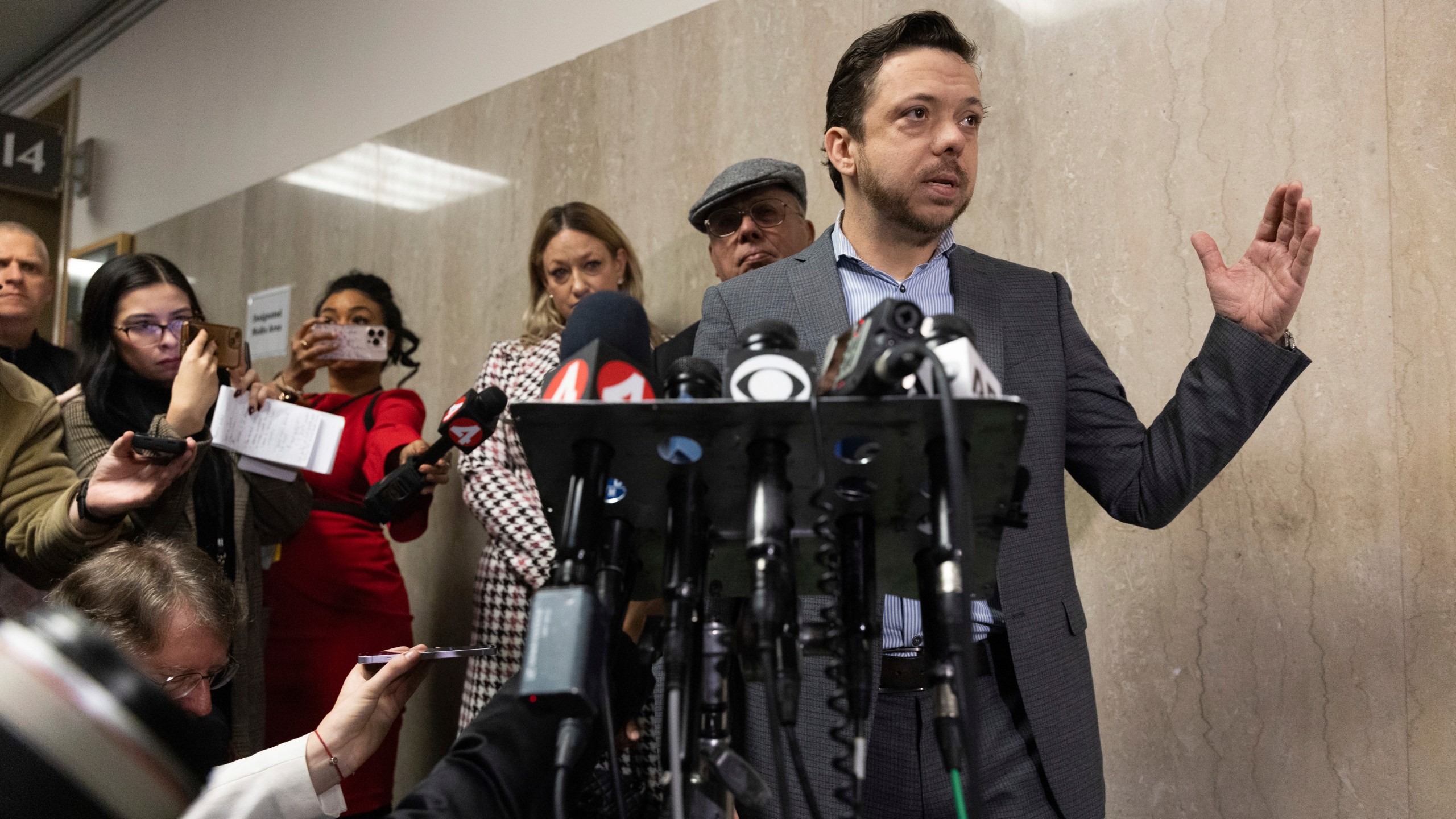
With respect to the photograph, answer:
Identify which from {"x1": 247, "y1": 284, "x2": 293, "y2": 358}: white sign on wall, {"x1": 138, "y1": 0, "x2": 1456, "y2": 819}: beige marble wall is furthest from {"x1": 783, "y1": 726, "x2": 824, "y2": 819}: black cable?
{"x1": 247, "y1": 284, "x2": 293, "y2": 358}: white sign on wall

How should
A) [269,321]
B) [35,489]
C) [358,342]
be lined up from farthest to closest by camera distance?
[269,321] < [358,342] < [35,489]

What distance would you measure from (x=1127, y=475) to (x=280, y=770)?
3.82ft

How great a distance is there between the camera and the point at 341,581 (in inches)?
110

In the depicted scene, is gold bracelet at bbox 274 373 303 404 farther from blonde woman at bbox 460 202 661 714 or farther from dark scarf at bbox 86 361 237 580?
blonde woman at bbox 460 202 661 714

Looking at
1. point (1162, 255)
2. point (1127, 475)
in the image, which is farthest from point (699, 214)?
point (1127, 475)

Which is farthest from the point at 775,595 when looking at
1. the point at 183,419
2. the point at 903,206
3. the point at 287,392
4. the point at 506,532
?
the point at 287,392

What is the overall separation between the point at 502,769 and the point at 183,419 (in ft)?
5.91

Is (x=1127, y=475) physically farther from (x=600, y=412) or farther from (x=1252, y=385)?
(x=600, y=412)

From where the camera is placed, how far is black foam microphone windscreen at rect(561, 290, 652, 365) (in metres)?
0.89

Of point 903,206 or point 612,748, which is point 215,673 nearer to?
point 612,748

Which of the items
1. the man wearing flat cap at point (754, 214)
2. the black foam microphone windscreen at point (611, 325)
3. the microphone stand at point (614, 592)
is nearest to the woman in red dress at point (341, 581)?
the man wearing flat cap at point (754, 214)

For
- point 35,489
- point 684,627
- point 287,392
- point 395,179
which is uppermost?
point 395,179

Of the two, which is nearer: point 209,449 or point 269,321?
point 209,449

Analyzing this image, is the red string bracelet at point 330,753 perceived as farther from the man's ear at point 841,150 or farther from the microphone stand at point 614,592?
the man's ear at point 841,150
